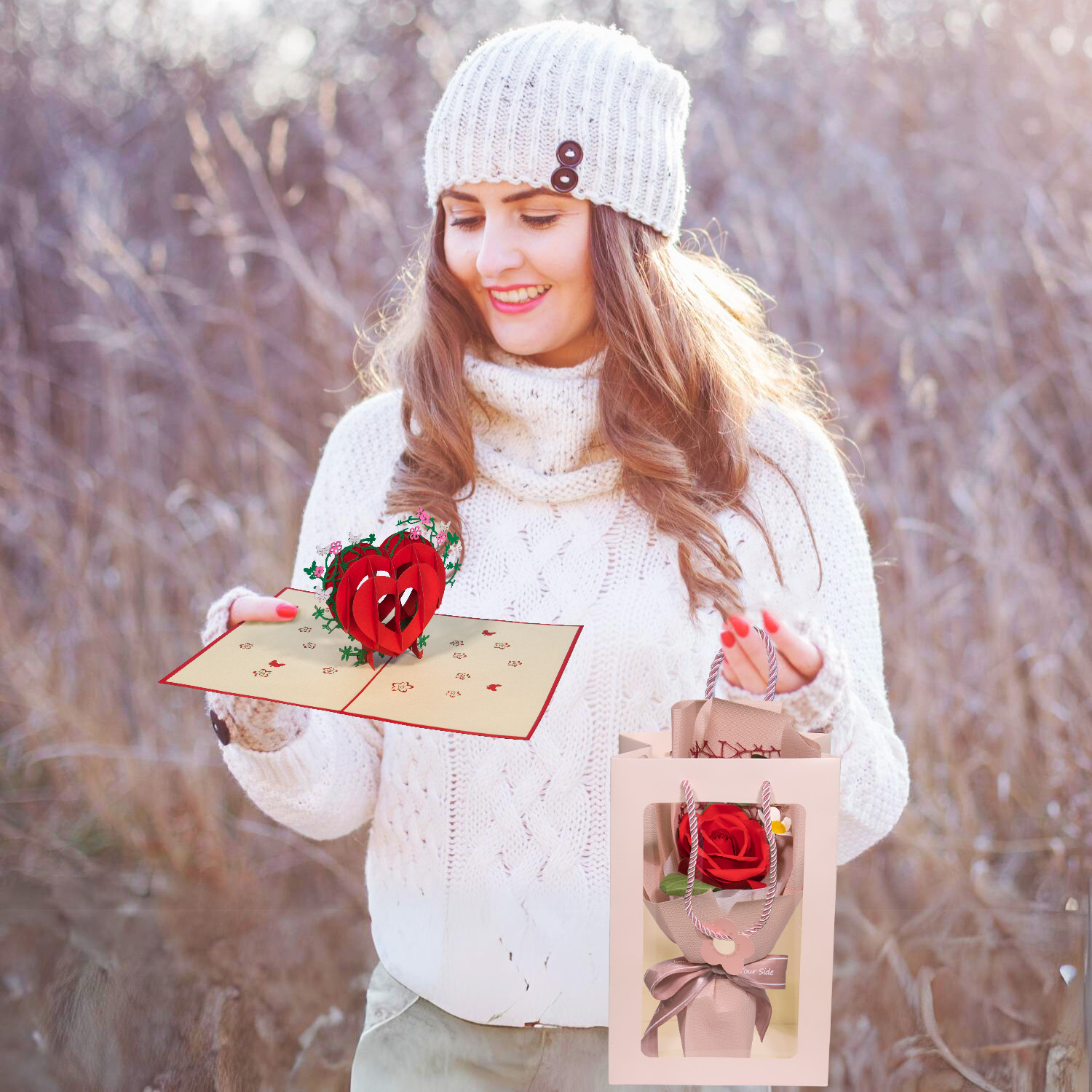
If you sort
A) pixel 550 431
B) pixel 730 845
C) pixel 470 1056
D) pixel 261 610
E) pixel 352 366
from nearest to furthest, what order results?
pixel 730 845 < pixel 261 610 < pixel 470 1056 < pixel 550 431 < pixel 352 366

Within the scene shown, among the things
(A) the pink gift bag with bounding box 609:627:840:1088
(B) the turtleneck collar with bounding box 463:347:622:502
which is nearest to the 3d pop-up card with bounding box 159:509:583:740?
(A) the pink gift bag with bounding box 609:627:840:1088

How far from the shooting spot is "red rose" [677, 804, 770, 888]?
762 mm

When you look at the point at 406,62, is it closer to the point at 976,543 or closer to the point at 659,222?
the point at 659,222

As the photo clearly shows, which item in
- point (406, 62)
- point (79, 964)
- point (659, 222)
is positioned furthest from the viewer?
point (406, 62)

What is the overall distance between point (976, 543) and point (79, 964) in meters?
1.75

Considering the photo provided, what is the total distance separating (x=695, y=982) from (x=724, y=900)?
0.07 meters

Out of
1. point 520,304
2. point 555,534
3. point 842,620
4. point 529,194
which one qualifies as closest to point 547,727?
point 555,534

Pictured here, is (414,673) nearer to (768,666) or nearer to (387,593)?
(387,593)

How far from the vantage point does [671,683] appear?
1157 mm

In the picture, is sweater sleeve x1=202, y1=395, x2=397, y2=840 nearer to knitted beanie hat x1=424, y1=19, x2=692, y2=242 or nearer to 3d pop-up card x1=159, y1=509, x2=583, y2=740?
3d pop-up card x1=159, y1=509, x2=583, y2=740

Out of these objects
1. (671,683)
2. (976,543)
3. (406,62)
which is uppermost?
(406,62)

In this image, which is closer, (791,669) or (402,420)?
(791,669)

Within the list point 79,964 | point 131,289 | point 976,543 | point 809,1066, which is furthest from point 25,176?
point 809,1066

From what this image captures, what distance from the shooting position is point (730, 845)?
0.76m
